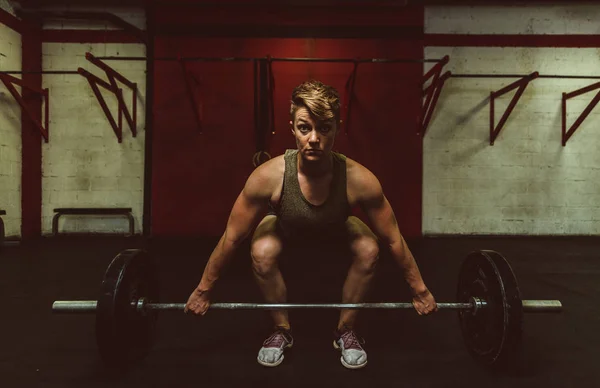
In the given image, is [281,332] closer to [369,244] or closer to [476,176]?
[369,244]

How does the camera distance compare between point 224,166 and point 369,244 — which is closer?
point 369,244

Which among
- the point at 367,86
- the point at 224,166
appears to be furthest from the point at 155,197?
the point at 367,86

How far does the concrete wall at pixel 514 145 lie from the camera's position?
424 centimetres

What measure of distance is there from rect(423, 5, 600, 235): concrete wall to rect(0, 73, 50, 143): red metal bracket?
3.88 meters

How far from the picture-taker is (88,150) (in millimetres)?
4156

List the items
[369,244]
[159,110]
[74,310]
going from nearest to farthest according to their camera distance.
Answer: [74,310], [369,244], [159,110]

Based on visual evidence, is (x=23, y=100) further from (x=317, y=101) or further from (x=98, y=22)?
(x=317, y=101)

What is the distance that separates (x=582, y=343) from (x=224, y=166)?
3314 mm

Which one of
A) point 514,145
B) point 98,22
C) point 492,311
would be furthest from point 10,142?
point 514,145

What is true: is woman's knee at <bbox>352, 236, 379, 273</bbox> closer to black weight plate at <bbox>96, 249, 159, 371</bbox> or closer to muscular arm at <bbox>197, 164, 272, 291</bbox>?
muscular arm at <bbox>197, 164, 272, 291</bbox>

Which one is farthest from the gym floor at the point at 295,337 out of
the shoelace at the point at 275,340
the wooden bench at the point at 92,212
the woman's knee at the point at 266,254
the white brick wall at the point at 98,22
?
the white brick wall at the point at 98,22

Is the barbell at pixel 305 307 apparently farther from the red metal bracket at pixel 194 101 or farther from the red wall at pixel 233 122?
the red wall at pixel 233 122

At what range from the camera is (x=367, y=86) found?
4.13 m

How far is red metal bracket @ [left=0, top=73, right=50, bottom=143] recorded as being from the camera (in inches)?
139
